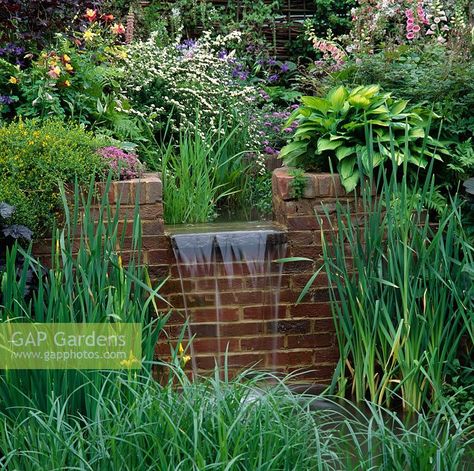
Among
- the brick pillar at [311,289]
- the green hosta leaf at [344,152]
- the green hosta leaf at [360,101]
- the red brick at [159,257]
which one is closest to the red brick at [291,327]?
the brick pillar at [311,289]

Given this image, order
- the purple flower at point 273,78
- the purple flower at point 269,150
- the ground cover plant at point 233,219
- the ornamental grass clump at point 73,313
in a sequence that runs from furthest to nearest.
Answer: the purple flower at point 273,78
the purple flower at point 269,150
the ornamental grass clump at point 73,313
the ground cover plant at point 233,219

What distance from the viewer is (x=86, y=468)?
2750 millimetres

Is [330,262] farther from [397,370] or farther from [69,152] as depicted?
[69,152]

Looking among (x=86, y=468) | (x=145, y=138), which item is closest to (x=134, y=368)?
(x=86, y=468)

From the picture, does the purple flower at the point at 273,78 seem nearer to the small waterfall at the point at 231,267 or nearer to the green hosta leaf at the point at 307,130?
the green hosta leaf at the point at 307,130

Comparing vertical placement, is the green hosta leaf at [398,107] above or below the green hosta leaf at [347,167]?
above

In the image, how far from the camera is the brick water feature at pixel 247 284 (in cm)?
481

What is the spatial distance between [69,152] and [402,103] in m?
1.89

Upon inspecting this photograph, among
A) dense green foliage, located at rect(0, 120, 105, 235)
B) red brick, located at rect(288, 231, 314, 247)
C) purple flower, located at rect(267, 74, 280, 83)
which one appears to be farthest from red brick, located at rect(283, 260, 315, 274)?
purple flower, located at rect(267, 74, 280, 83)

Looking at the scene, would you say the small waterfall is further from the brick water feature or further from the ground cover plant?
the ground cover plant

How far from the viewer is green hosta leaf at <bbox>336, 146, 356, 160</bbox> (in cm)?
484

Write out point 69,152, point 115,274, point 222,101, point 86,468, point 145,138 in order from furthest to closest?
point 222,101 → point 145,138 → point 69,152 → point 115,274 → point 86,468

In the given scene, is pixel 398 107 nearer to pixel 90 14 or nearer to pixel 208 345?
pixel 208 345

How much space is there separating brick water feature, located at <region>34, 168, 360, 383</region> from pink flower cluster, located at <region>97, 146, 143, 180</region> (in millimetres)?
98
